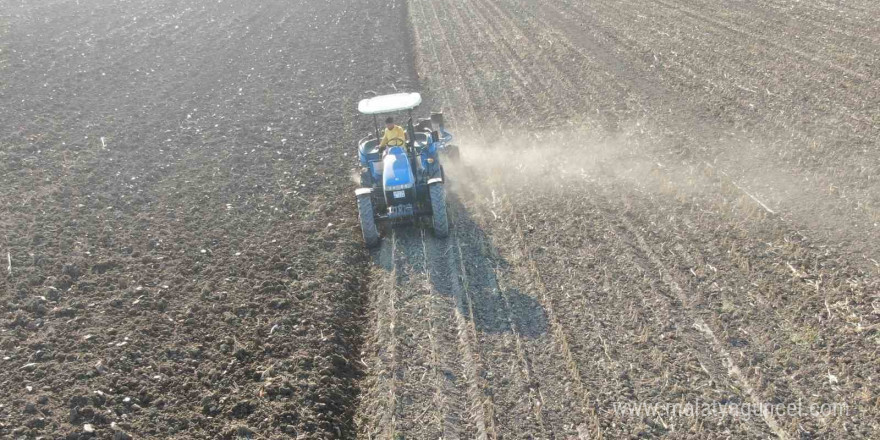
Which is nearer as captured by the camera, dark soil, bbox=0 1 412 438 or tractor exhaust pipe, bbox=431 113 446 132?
dark soil, bbox=0 1 412 438

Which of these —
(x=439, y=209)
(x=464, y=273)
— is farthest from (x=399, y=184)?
(x=464, y=273)

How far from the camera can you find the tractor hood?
11.0 meters

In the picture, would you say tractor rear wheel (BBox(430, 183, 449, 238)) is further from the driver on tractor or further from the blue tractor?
the driver on tractor

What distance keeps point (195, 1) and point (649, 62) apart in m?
23.8

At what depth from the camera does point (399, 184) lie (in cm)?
1099

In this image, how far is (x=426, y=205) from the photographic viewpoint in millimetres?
11602

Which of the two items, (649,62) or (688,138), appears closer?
(688,138)

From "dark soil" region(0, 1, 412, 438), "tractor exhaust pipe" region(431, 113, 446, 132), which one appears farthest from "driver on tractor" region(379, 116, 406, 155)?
"tractor exhaust pipe" region(431, 113, 446, 132)

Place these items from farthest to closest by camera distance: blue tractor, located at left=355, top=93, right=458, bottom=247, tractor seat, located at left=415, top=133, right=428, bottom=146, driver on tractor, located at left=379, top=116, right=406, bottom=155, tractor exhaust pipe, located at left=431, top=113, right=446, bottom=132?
tractor exhaust pipe, located at left=431, top=113, right=446, bottom=132
tractor seat, located at left=415, top=133, right=428, bottom=146
driver on tractor, located at left=379, top=116, right=406, bottom=155
blue tractor, located at left=355, top=93, right=458, bottom=247

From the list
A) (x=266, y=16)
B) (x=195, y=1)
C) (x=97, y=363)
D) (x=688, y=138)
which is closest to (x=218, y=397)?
(x=97, y=363)

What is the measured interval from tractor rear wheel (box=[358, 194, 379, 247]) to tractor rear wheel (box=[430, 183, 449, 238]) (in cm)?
96

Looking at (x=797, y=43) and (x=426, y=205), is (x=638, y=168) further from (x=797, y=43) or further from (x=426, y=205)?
(x=797, y=43)

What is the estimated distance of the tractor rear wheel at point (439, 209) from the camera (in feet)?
35.7

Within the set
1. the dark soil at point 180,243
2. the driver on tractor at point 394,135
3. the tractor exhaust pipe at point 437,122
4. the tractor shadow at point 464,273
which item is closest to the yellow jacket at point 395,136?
the driver on tractor at point 394,135
